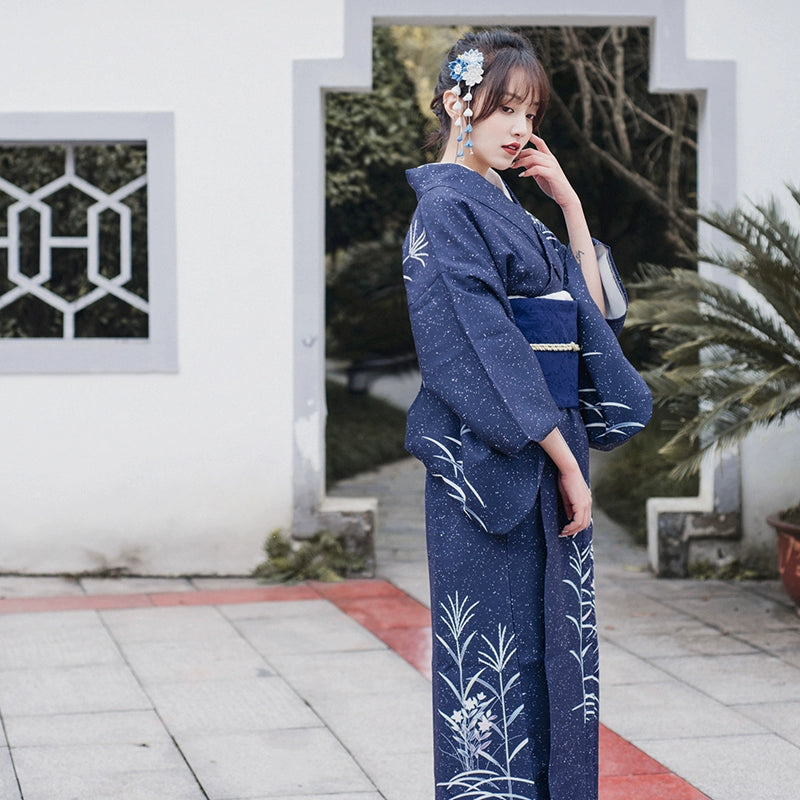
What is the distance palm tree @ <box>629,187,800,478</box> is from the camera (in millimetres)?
4941

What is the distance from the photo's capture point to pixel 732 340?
5.06 m

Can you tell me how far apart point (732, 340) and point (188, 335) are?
245 centimetres

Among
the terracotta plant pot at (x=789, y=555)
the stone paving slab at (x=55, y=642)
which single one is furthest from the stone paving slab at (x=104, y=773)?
the terracotta plant pot at (x=789, y=555)

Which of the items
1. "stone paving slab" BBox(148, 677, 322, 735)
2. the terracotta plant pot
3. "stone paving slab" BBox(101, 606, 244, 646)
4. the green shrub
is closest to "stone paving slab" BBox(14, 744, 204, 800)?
"stone paving slab" BBox(148, 677, 322, 735)

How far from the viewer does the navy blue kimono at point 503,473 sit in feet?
7.77

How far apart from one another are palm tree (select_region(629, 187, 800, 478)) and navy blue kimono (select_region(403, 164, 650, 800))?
245 cm

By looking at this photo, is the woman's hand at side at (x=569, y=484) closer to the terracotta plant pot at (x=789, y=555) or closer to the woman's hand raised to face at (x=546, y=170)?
the woman's hand raised to face at (x=546, y=170)

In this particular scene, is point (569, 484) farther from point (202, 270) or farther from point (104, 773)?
point (202, 270)

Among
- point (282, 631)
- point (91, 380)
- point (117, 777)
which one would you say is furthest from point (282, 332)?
point (117, 777)

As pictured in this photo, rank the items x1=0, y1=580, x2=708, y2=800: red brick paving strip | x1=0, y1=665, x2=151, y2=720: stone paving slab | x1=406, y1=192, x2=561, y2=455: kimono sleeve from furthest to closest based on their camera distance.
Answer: x1=0, y1=580, x2=708, y2=800: red brick paving strip < x1=0, y1=665, x2=151, y2=720: stone paving slab < x1=406, y1=192, x2=561, y2=455: kimono sleeve

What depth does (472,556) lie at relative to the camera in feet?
8.03

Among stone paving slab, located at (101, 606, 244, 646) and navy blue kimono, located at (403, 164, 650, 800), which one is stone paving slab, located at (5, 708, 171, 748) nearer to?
stone paving slab, located at (101, 606, 244, 646)

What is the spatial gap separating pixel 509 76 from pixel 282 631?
310cm

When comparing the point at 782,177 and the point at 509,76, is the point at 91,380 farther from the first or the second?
the point at 509,76
